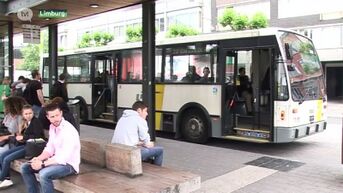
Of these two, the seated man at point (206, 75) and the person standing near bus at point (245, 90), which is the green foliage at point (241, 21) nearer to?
the person standing near bus at point (245, 90)

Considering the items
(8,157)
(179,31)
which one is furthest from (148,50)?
(179,31)

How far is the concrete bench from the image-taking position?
4.76 m

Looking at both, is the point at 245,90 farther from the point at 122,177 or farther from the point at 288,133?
the point at 122,177

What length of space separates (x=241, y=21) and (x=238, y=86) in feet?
69.8

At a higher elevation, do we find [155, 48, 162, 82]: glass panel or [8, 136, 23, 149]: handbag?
[155, 48, 162, 82]: glass panel

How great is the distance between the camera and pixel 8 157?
6250 mm

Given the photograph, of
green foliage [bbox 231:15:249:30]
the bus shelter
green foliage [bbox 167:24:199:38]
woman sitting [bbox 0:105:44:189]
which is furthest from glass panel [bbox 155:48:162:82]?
green foliage [bbox 167:24:199:38]

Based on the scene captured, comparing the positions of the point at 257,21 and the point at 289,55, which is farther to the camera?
the point at 257,21

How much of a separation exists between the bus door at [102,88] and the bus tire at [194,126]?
3.90m

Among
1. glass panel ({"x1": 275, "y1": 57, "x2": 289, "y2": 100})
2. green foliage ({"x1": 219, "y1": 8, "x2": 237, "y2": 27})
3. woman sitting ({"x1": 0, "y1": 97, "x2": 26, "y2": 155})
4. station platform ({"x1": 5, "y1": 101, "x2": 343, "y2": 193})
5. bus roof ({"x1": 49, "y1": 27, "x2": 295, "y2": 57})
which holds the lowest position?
station platform ({"x1": 5, "y1": 101, "x2": 343, "y2": 193})

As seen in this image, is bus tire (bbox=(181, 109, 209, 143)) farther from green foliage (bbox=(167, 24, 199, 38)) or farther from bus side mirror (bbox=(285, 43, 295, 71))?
green foliage (bbox=(167, 24, 199, 38))

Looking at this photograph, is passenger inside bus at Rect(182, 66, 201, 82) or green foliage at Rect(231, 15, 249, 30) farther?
green foliage at Rect(231, 15, 249, 30)

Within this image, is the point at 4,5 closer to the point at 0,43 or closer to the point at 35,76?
the point at 35,76

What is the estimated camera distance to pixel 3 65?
1827cm
